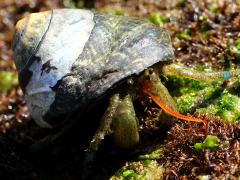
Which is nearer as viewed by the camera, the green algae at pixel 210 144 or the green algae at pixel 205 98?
the green algae at pixel 210 144

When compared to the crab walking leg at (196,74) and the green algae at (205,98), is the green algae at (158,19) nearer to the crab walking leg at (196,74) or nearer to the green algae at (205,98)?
the green algae at (205,98)

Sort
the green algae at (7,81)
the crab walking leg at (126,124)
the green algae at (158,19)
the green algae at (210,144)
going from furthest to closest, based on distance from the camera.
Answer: the green algae at (7,81), the green algae at (158,19), the crab walking leg at (126,124), the green algae at (210,144)

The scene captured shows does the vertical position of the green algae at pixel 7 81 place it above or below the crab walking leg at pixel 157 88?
below

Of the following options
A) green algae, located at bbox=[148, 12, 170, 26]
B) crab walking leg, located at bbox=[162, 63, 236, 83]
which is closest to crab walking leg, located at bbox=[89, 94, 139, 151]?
crab walking leg, located at bbox=[162, 63, 236, 83]

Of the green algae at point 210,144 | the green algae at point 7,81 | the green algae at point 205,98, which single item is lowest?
the green algae at point 7,81

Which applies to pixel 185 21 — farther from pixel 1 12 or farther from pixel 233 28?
pixel 1 12

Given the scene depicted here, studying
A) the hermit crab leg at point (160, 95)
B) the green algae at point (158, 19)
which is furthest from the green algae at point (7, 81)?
the hermit crab leg at point (160, 95)

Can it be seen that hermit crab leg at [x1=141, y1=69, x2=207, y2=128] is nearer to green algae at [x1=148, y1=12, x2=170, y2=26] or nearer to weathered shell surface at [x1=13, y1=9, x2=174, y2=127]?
weathered shell surface at [x1=13, y1=9, x2=174, y2=127]

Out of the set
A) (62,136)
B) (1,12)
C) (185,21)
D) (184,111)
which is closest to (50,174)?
(62,136)
